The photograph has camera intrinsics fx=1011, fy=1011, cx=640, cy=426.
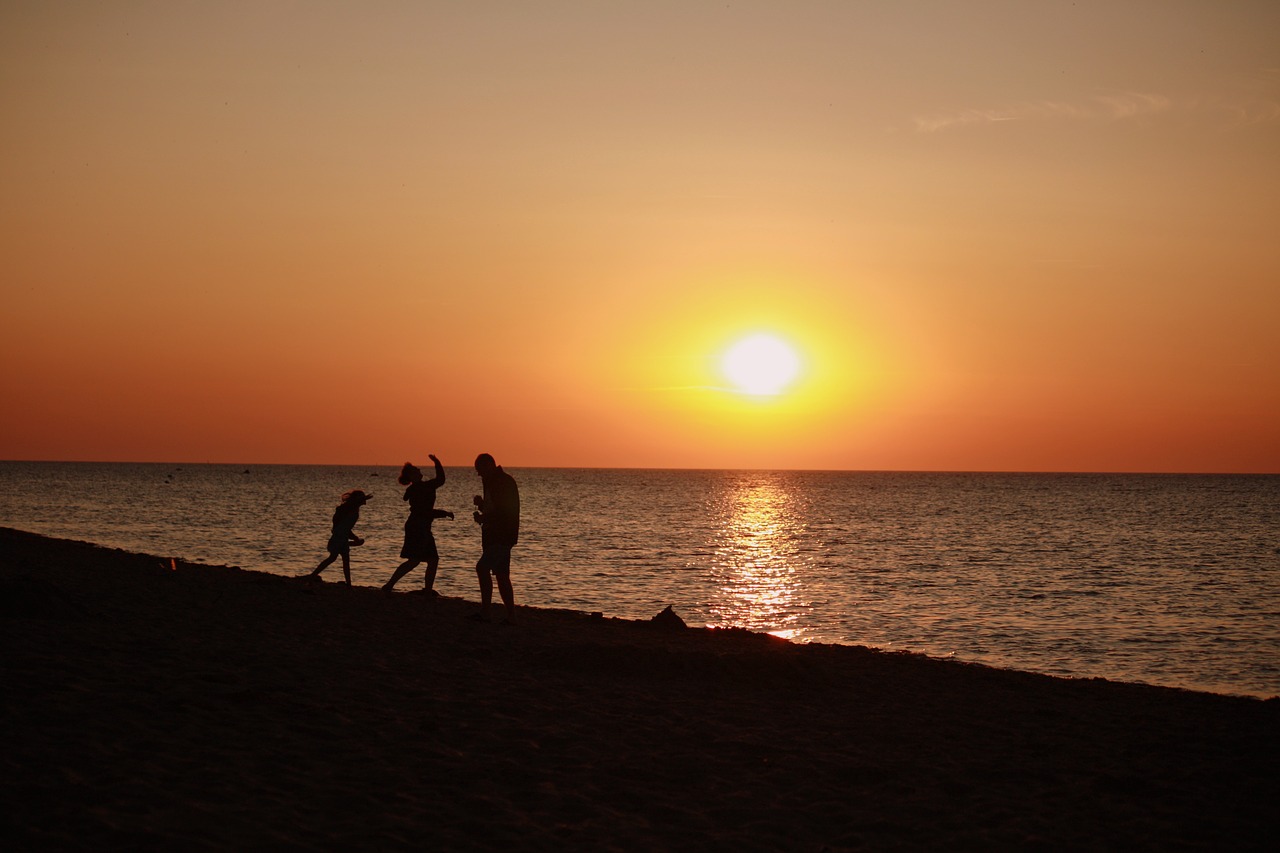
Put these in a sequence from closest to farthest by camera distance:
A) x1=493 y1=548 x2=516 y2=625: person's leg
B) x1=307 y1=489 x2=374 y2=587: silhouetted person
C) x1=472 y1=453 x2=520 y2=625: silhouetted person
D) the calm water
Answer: x1=472 y1=453 x2=520 y2=625: silhouetted person, x1=493 y1=548 x2=516 y2=625: person's leg, x1=307 y1=489 x2=374 y2=587: silhouetted person, the calm water

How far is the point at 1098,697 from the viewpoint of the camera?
12.3 m

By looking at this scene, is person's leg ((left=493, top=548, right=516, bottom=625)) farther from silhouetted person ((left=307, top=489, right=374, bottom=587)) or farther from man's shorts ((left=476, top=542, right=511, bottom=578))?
silhouetted person ((left=307, top=489, right=374, bottom=587))

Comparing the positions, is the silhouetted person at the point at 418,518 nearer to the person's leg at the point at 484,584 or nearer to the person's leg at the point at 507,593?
the person's leg at the point at 484,584

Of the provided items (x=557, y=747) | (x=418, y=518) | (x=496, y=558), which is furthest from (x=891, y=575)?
(x=557, y=747)

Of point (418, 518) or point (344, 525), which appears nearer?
point (418, 518)

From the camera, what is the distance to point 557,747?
8.11 metres

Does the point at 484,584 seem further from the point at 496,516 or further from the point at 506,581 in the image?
the point at 496,516

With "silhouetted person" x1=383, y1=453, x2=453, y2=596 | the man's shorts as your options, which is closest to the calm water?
"silhouetted person" x1=383, y1=453, x2=453, y2=596

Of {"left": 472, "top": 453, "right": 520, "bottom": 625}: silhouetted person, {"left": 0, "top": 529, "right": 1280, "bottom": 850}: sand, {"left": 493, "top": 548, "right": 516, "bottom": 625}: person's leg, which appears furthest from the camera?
{"left": 493, "top": 548, "right": 516, "bottom": 625}: person's leg

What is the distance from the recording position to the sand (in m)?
6.16

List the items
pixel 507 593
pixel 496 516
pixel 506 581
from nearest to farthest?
pixel 496 516
pixel 506 581
pixel 507 593

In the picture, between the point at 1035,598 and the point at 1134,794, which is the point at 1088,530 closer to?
the point at 1035,598

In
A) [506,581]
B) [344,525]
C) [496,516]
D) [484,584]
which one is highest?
[496,516]

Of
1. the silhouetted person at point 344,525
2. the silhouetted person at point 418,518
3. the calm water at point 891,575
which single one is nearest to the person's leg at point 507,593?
the silhouetted person at point 418,518
